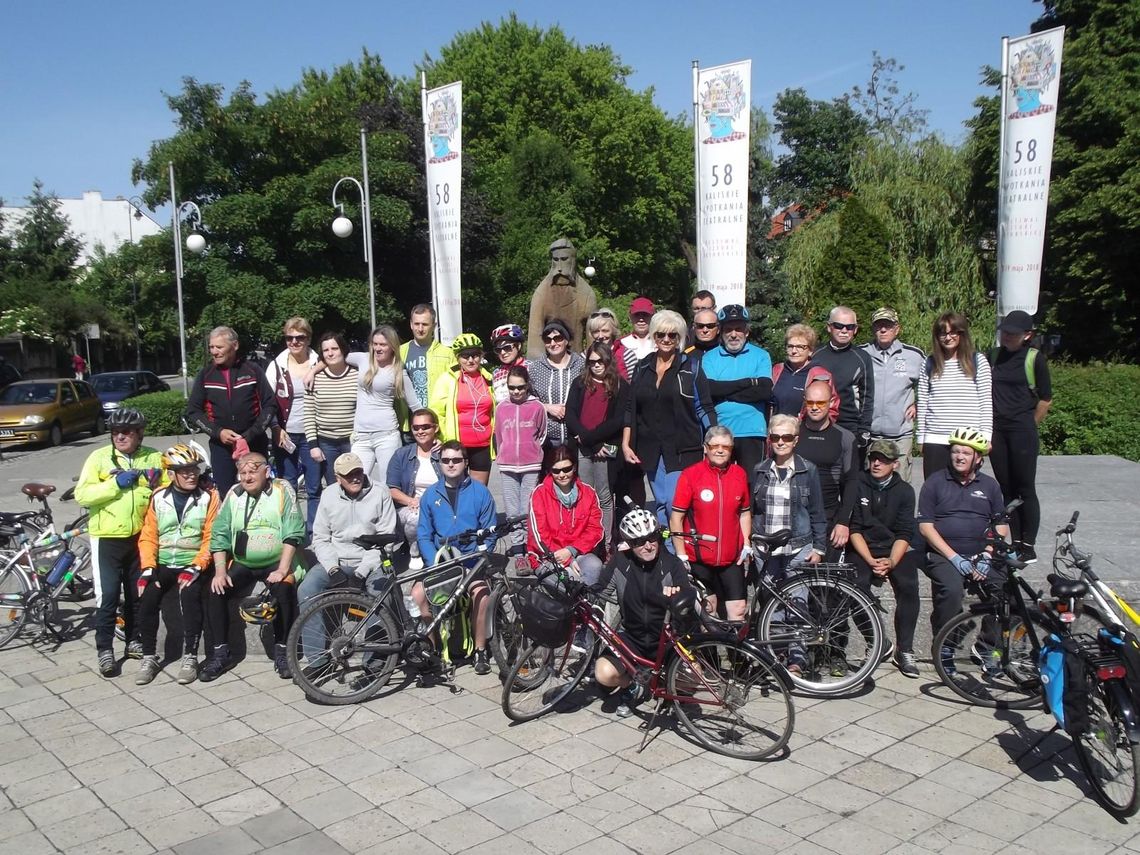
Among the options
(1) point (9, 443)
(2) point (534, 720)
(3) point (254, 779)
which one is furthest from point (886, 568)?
(1) point (9, 443)

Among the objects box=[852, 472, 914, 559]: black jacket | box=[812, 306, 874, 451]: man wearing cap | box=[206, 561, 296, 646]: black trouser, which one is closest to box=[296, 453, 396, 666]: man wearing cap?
box=[206, 561, 296, 646]: black trouser

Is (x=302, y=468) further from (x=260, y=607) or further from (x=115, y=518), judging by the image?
(x=260, y=607)

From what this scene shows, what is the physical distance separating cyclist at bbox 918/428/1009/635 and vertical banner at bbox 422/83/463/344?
895 cm

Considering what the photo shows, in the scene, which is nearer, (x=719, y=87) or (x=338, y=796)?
(x=338, y=796)

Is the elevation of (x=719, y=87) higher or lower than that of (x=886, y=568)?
higher

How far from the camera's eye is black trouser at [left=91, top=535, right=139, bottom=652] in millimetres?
6820

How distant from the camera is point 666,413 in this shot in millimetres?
7102

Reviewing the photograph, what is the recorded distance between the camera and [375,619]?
6246 mm

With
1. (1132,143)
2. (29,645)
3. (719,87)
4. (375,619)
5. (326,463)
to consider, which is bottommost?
(29,645)

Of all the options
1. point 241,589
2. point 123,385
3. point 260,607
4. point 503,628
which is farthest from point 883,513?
point 123,385

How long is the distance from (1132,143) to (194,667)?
2230 cm

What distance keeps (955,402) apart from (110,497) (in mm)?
6123

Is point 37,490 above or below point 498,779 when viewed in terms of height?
above

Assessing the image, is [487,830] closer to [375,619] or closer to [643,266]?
[375,619]
